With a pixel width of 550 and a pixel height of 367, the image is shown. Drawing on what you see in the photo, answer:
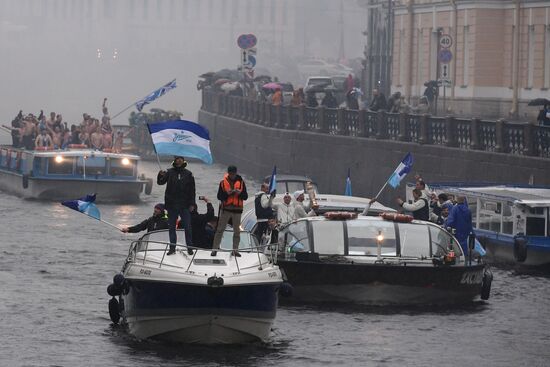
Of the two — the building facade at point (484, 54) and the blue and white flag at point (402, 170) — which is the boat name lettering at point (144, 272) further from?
the building facade at point (484, 54)

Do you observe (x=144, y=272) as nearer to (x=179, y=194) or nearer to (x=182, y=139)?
(x=179, y=194)

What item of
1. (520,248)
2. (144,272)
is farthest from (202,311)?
(520,248)

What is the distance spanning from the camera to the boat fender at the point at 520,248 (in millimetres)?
28594

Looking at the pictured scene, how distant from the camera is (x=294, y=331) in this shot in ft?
74.3

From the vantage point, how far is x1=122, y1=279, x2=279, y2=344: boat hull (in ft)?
66.4

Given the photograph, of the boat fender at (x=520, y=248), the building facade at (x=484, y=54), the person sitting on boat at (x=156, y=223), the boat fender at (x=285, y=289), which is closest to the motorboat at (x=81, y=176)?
the building facade at (x=484, y=54)

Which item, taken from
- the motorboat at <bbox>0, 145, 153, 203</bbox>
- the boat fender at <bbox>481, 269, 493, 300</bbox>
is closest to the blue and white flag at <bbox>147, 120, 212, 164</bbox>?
the boat fender at <bbox>481, 269, 493, 300</bbox>

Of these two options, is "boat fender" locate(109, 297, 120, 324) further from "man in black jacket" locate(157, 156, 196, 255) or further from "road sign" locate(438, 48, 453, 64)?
"road sign" locate(438, 48, 453, 64)

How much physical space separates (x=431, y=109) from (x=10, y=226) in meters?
20.4

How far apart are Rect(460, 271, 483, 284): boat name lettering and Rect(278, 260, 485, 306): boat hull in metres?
0.01

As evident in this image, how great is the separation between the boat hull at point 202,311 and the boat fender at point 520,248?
8612 millimetres

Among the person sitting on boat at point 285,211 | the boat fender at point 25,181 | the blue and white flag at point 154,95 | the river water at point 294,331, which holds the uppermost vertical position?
the blue and white flag at point 154,95

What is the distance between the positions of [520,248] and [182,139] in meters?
7.04

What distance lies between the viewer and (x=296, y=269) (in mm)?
24391
